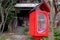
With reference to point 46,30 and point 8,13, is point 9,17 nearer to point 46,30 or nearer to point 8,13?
point 8,13

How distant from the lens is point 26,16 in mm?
27188

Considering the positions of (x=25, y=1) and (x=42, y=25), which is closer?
(x=42, y=25)

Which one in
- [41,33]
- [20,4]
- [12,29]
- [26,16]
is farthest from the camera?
[26,16]

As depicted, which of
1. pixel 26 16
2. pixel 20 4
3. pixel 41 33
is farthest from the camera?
pixel 26 16

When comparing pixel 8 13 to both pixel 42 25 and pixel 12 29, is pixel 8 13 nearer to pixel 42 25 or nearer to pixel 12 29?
pixel 12 29

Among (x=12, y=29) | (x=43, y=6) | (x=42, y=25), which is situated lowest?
(x=12, y=29)

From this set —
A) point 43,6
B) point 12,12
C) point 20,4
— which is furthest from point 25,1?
point 43,6

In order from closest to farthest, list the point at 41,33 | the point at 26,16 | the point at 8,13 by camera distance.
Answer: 1. the point at 41,33
2. the point at 8,13
3. the point at 26,16

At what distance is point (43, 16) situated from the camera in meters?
8.16

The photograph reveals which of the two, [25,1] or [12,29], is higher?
[25,1]

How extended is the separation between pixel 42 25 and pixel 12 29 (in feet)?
48.5

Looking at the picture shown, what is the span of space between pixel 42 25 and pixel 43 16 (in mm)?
322

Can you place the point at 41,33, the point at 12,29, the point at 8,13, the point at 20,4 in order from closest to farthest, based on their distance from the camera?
the point at 41,33 < the point at 8,13 < the point at 12,29 < the point at 20,4

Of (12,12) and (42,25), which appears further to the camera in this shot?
(12,12)
